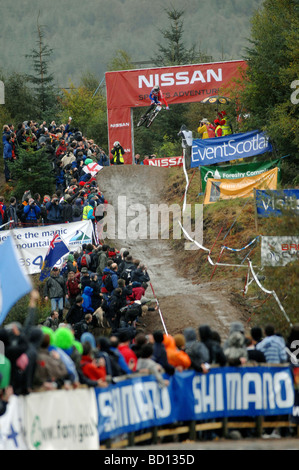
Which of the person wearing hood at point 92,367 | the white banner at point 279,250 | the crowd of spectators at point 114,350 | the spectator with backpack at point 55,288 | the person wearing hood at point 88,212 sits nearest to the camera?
the crowd of spectators at point 114,350

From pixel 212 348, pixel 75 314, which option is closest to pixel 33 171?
pixel 75 314

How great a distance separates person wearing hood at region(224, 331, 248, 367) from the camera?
41.0 feet

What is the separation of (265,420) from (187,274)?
11.9 m

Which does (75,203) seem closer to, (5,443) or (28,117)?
(5,443)

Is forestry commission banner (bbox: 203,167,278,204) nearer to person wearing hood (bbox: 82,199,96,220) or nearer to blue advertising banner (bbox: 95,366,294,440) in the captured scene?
person wearing hood (bbox: 82,199,96,220)

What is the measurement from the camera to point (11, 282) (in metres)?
11.3

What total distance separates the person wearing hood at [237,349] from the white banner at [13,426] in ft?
12.9

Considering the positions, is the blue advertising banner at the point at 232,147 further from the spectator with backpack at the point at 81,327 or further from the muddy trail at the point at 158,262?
the spectator with backpack at the point at 81,327

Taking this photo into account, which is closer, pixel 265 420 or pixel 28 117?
pixel 265 420

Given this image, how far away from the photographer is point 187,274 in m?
24.7

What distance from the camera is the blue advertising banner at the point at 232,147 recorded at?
27781 millimetres

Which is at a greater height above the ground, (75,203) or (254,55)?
(254,55)

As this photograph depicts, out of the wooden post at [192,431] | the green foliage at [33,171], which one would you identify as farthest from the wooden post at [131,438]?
the green foliage at [33,171]
